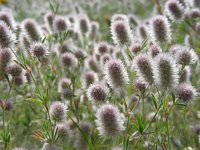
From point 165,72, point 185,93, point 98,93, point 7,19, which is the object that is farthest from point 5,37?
point 185,93

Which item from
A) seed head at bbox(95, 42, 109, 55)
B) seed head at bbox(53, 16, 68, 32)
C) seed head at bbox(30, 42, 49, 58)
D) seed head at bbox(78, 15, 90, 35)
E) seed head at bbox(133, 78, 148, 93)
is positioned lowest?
seed head at bbox(133, 78, 148, 93)

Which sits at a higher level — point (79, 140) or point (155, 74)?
point (155, 74)

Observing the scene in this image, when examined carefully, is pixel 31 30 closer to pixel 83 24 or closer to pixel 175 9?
pixel 83 24

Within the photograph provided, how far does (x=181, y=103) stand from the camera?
2.31 meters

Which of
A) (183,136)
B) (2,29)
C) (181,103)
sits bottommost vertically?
(183,136)

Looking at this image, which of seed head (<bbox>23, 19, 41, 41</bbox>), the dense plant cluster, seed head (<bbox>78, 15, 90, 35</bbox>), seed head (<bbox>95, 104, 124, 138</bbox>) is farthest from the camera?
seed head (<bbox>78, 15, 90, 35</bbox>)

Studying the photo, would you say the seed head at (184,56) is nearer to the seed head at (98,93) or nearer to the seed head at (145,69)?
the seed head at (145,69)

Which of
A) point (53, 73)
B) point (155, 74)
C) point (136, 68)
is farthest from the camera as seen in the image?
point (53, 73)

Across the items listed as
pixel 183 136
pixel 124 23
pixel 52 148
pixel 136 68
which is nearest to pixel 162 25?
pixel 124 23

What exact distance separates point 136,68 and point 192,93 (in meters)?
0.36

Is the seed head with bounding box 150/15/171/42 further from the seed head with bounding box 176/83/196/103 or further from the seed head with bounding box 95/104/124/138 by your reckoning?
the seed head with bounding box 95/104/124/138

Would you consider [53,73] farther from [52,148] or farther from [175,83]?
[175,83]

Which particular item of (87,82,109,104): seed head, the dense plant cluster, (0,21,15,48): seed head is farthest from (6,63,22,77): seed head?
(87,82,109,104): seed head

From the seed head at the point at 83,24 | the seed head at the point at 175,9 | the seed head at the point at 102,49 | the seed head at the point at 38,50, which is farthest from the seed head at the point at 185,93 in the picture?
the seed head at the point at 83,24
